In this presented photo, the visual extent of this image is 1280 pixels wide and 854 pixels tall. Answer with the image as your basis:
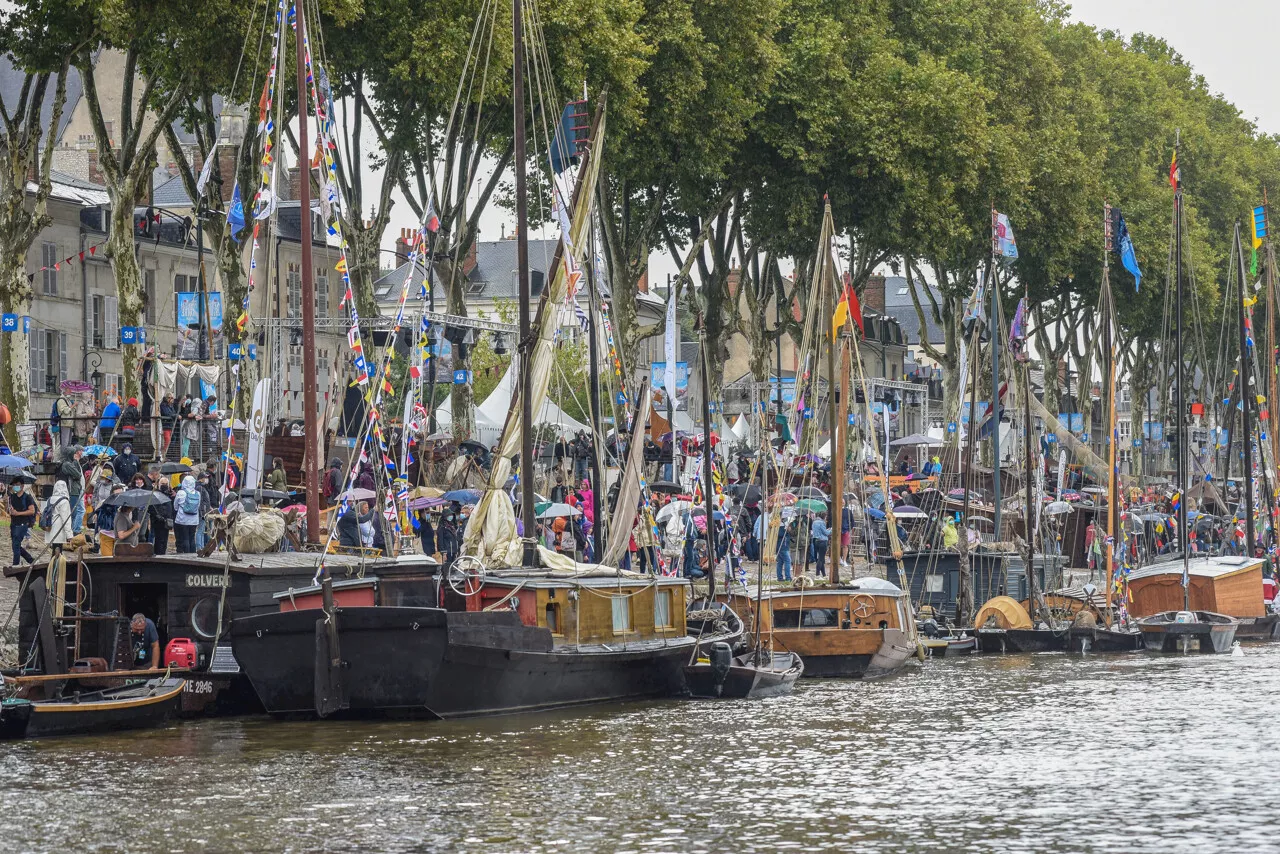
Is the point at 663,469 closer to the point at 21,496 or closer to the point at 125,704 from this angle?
the point at 21,496

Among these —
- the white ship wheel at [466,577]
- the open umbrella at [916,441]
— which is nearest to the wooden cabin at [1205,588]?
the open umbrella at [916,441]

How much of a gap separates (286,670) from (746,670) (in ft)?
29.8

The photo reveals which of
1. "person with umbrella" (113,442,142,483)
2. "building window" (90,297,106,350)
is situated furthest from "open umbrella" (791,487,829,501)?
"building window" (90,297,106,350)

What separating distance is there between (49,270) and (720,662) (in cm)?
4074

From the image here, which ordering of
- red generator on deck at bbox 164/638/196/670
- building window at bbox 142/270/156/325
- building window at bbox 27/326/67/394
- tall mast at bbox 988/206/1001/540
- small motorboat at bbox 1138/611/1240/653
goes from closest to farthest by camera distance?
red generator on deck at bbox 164/638/196/670
small motorboat at bbox 1138/611/1240/653
tall mast at bbox 988/206/1001/540
building window at bbox 27/326/67/394
building window at bbox 142/270/156/325

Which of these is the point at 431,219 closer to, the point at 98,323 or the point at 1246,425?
the point at 1246,425

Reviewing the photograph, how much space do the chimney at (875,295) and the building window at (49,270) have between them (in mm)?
65961

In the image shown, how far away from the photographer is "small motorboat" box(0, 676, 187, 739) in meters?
29.7

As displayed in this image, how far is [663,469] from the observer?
193ft

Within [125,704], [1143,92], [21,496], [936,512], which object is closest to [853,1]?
[936,512]

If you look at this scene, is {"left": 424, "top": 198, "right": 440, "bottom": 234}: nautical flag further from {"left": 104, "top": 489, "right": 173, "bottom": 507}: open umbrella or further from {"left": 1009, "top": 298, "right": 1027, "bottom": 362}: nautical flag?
{"left": 1009, "top": 298, "right": 1027, "bottom": 362}: nautical flag

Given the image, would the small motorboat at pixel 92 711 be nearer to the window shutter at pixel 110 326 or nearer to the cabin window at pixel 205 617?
the cabin window at pixel 205 617

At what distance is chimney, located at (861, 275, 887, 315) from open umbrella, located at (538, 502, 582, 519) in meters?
83.7

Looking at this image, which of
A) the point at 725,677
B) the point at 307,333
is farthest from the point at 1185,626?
the point at 307,333
